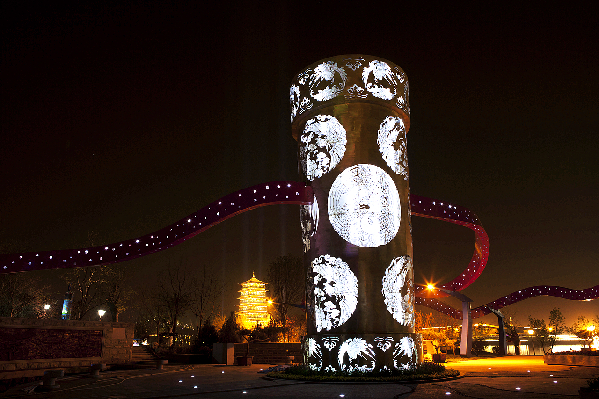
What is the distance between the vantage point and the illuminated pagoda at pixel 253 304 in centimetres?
4353

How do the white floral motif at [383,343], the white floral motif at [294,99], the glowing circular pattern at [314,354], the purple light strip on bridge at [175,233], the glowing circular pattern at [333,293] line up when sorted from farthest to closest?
the white floral motif at [294,99], the purple light strip on bridge at [175,233], the glowing circular pattern at [333,293], the glowing circular pattern at [314,354], the white floral motif at [383,343]

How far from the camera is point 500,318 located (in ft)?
116

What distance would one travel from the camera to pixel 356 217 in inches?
648

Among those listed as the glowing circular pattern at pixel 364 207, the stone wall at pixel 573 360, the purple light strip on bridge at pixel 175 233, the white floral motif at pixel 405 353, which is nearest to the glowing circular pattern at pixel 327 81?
the glowing circular pattern at pixel 364 207

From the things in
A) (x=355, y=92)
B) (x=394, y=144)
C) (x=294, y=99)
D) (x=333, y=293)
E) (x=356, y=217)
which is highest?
(x=294, y=99)

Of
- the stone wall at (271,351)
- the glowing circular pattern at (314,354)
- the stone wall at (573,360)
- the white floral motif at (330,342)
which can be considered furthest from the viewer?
the stone wall at (271,351)

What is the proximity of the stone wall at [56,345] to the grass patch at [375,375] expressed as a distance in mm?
11808

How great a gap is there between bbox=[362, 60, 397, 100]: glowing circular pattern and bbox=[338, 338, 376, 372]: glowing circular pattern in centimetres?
853

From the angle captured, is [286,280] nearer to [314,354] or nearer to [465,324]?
[465,324]

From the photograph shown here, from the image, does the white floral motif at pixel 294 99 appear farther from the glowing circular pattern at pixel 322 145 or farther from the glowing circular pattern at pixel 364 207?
the glowing circular pattern at pixel 364 207

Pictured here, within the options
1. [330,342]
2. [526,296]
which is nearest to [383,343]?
[330,342]

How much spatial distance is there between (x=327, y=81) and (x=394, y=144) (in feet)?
10.9

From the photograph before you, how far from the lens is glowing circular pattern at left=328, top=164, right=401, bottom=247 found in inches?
645

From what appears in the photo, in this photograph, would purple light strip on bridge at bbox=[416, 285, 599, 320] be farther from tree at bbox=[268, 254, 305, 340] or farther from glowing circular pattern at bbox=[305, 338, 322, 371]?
glowing circular pattern at bbox=[305, 338, 322, 371]
